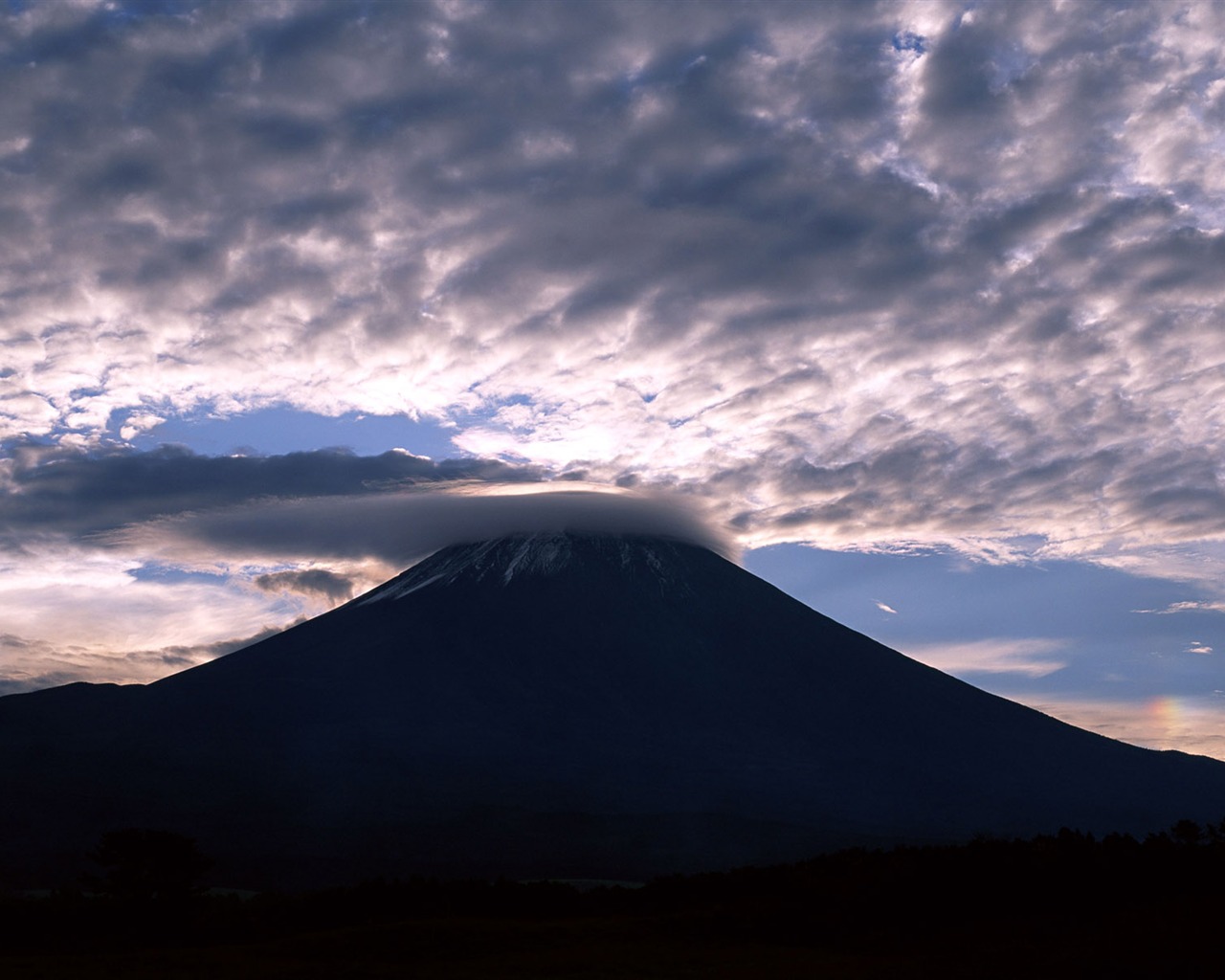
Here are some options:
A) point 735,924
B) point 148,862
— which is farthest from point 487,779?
point 735,924

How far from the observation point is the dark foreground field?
19.5 metres

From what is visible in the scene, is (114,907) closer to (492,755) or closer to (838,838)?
(838,838)

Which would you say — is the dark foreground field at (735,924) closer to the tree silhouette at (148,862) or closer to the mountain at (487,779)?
the tree silhouette at (148,862)

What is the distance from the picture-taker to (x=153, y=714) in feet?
591

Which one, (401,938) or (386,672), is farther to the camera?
(386,672)

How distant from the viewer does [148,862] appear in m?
50.4

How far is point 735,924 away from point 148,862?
35857mm

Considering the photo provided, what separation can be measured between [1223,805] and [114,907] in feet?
667

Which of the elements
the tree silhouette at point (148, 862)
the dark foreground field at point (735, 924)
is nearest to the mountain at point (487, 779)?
the tree silhouette at point (148, 862)

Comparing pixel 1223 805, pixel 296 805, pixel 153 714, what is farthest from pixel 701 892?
pixel 1223 805

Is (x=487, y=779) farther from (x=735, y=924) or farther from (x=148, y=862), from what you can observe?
(x=735, y=924)

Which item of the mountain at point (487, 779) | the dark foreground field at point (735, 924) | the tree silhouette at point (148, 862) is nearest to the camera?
→ the dark foreground field at point (735, 924)

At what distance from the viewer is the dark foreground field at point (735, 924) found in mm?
19484

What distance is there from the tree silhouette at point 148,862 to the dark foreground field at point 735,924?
2006cm
